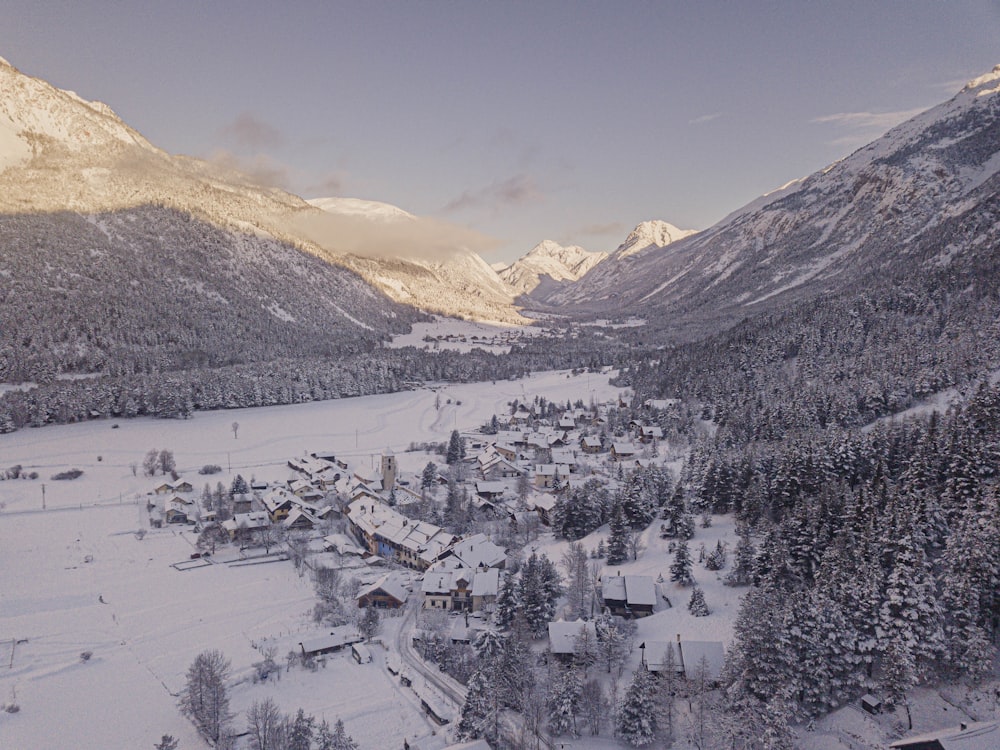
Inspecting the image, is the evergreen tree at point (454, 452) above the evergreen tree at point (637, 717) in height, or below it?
above

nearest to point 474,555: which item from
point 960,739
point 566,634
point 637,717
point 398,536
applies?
point 398,536

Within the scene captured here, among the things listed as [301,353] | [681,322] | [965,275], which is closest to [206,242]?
[301,353]

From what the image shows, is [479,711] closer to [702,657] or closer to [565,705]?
[565,705]

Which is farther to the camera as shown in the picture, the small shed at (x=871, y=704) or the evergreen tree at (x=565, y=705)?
the evergreen tree at (x=565, y=705)

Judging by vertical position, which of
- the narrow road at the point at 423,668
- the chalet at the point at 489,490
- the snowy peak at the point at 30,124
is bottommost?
the narrow road at the point at 423,668

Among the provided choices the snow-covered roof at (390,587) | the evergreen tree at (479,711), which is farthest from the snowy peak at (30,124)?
the evergreen tree at (479,711)

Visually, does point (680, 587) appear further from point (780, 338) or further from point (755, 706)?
point (780, 338)

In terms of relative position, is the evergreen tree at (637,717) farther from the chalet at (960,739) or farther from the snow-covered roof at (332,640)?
the snow-covered roof at (332,640)
